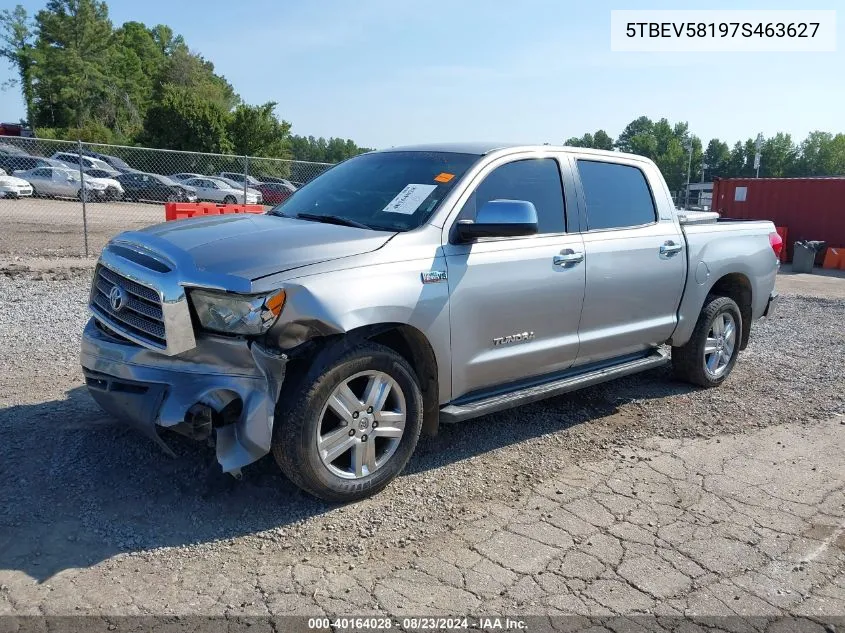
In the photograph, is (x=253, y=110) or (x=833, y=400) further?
(x=253, y=110)

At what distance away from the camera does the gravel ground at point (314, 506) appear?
9.93 feet

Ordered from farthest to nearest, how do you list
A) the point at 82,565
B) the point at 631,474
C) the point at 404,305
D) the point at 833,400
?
the point at 833,400 → the point at 631,474 → the point at 404,305 → the point at 82,565

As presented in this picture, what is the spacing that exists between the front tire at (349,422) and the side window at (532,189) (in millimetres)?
1172

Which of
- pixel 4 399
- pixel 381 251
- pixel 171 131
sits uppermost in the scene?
pixel 171 131

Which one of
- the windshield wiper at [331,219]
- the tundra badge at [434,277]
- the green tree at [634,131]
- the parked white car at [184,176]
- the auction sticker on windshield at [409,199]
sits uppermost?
the green tree at [634,131]

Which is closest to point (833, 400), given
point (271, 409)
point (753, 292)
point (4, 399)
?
point (753, 292)

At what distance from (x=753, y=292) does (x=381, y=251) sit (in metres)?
4.12

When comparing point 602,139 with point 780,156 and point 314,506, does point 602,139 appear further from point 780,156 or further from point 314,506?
point 314,506

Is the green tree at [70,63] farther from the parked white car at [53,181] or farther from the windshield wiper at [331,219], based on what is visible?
the windshield wiper at [331,219]

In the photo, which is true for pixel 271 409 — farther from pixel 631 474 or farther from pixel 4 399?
pixel 4 399

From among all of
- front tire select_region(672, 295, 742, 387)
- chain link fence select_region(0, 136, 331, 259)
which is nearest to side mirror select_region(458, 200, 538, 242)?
front tire select_region(672, 295, 742, 387)

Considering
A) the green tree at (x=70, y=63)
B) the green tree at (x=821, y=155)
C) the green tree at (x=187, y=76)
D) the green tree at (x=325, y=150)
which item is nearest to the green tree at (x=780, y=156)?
the green tree at (x=821, y=155)

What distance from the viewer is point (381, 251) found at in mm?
3752

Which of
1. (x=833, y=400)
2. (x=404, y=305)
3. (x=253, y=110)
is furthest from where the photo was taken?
(x=253, y=110)
